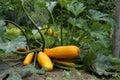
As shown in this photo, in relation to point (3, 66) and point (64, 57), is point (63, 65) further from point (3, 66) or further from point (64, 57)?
point (3, 66)

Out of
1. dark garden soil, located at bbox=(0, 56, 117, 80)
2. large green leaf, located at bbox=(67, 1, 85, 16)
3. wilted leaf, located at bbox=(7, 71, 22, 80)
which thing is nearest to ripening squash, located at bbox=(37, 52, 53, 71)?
dark garden soil, located at bbox=(0, 56, 117, 80)

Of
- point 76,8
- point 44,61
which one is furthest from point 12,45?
point 76,8

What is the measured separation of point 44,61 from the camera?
12.3 feet

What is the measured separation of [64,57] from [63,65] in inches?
3.9

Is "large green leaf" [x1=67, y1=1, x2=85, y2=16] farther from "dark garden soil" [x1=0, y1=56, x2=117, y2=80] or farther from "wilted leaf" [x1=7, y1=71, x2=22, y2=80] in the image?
"wilted leaf" [x1=7, y1=71, x2=22, y2=80]

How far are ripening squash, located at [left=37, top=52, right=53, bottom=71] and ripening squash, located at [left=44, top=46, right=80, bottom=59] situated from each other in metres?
0.09

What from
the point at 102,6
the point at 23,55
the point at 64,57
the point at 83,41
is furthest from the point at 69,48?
the point at 102,6

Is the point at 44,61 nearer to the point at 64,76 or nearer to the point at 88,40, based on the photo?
the point at 64,76

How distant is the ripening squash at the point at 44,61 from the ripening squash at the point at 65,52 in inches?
3.6

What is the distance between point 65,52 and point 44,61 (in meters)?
0.28

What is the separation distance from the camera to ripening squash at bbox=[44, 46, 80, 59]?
3.81 metres

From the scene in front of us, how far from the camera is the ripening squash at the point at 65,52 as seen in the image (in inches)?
150

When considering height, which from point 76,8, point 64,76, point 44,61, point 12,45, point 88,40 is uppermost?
point 76,8

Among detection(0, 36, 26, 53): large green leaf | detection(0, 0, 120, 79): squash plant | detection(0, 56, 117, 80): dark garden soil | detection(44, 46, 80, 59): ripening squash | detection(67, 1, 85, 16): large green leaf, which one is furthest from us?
detection(67, 1, 85, 16): large green leaf
